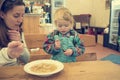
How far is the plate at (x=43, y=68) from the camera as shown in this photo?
37.9 inches

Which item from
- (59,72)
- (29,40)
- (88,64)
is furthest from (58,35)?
(59,72)

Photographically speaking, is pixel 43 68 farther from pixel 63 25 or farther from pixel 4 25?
pixel 63 25

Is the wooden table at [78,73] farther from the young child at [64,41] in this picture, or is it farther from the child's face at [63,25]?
the child's face at [63,25]

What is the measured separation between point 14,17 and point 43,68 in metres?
0.45

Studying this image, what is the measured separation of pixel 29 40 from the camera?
75.2 inches

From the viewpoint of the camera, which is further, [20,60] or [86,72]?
[20,60]

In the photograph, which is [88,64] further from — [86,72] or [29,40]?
[29,40]

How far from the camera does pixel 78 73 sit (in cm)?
103

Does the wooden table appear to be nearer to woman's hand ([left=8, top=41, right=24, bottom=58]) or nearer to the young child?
woman's hand ([left=8, top=41, right=24, bottom=58])

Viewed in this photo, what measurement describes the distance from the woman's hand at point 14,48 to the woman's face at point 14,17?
0.33 m

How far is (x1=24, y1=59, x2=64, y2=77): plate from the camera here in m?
0.96

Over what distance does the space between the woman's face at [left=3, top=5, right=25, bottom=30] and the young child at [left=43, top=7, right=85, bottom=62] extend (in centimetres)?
39

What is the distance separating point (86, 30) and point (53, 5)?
1.51 metres

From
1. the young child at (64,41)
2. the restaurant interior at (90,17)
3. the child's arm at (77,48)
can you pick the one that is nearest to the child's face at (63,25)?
the young child at (64,41)
